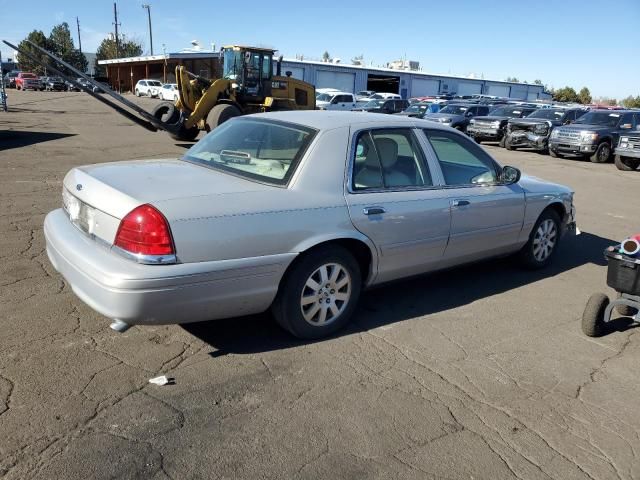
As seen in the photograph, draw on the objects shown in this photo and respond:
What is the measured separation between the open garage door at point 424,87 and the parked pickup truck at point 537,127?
46869 millimetres

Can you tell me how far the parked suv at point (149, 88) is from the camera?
167 ft

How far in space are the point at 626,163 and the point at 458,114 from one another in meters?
9.18

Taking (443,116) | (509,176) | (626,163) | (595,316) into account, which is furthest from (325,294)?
(443,116)

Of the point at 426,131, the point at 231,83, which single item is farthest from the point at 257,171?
the point at 231,83

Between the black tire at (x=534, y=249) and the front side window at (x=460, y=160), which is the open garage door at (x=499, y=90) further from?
the front side window at (x=460, y=160)

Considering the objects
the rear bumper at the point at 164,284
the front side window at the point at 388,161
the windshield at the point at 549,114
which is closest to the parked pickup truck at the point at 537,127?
the windshield at the point at 549,114

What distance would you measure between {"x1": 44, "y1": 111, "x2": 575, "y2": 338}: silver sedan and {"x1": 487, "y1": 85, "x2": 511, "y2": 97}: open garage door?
75516 mm

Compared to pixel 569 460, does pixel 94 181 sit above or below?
above

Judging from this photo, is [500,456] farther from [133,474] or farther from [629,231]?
[629,231]

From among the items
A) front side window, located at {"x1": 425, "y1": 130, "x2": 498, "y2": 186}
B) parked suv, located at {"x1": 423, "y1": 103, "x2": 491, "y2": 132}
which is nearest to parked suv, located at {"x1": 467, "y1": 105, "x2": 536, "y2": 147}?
parked suv, located at {"x1": 423, "y1": 103, "x2": 491, "y2": 132}

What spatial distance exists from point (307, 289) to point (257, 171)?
36.0 inches

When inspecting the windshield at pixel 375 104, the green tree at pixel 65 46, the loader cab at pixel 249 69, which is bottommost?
the windshield at pixel 375 104

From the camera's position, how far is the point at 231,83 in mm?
18391

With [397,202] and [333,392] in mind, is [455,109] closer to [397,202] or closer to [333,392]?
[397,202]
